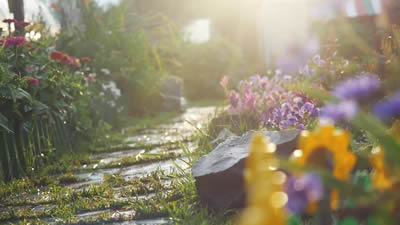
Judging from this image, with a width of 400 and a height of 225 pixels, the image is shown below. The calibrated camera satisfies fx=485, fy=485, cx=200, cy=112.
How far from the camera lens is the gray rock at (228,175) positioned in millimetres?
2172

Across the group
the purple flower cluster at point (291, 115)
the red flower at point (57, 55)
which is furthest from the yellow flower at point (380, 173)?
the red flower at point (57, 55)

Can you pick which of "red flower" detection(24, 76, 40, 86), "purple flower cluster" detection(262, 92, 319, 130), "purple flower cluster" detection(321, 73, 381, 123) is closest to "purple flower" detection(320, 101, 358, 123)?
"purple flower cluster" detection(321, 73, 381, 123)

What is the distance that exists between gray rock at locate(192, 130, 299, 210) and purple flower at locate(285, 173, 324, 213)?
136cm

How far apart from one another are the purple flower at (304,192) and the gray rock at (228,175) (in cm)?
136

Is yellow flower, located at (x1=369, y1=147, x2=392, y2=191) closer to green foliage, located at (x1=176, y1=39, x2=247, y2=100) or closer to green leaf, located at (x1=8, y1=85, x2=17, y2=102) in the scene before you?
green leaf, located at (x1=8, y1=85, x2=17, y2=102)

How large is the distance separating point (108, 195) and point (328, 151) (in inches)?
84.0

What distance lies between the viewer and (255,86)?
5.10 m

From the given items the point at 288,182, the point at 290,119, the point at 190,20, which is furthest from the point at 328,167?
the point at 190,20

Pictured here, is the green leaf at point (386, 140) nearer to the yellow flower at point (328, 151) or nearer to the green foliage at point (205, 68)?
the yellow flower at point (328, 151)

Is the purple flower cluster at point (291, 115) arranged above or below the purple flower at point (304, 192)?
below

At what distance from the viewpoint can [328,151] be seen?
0.83 metres

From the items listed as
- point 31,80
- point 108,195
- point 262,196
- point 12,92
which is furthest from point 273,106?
point 262,196

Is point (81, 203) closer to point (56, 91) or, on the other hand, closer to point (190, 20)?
point (56, 91)

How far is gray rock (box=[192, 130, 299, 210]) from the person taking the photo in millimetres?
2172
